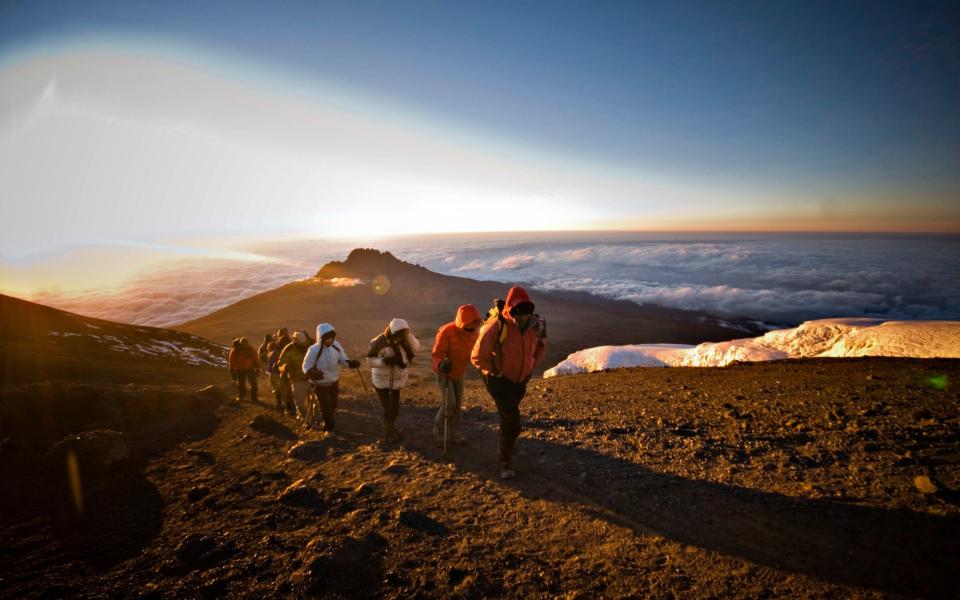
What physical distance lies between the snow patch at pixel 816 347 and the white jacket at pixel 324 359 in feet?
37.4

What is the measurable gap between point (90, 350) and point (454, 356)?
17.5 m

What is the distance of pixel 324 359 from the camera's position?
246 inches

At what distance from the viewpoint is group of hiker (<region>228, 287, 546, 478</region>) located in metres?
4.51

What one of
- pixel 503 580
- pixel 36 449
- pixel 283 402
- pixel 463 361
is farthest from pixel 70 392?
pixel 503 580

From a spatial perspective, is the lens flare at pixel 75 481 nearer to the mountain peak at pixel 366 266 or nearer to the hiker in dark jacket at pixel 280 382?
the hiker in dark jacket at pixel 280 382

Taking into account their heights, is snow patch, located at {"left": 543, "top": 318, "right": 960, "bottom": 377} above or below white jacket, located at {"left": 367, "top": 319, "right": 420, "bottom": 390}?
below

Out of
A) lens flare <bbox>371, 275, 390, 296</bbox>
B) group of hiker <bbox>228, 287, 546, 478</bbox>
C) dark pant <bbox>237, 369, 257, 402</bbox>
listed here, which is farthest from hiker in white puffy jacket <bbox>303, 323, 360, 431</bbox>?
lens flare <bbox>371, 275, 390, 296</bbox>

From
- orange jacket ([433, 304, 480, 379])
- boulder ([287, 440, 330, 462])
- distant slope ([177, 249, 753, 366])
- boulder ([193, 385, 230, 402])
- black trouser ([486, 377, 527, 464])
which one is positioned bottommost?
distant slope ([177, 249, 753, 366])

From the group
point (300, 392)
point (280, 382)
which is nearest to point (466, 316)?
point (300, 392)

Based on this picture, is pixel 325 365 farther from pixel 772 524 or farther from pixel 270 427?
pixel 772 524

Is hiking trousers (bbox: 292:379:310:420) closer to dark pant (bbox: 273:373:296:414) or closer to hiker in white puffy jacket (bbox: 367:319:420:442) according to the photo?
dark pant (bbox: 273:373:296:414)

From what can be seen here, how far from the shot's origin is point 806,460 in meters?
4.67

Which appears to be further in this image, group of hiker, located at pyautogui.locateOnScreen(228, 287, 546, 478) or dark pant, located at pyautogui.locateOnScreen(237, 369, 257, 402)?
dark pant, located at pyautogui.locateOnScreen(237, 369, 257, 402)

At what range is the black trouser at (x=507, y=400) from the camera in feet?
15.0
